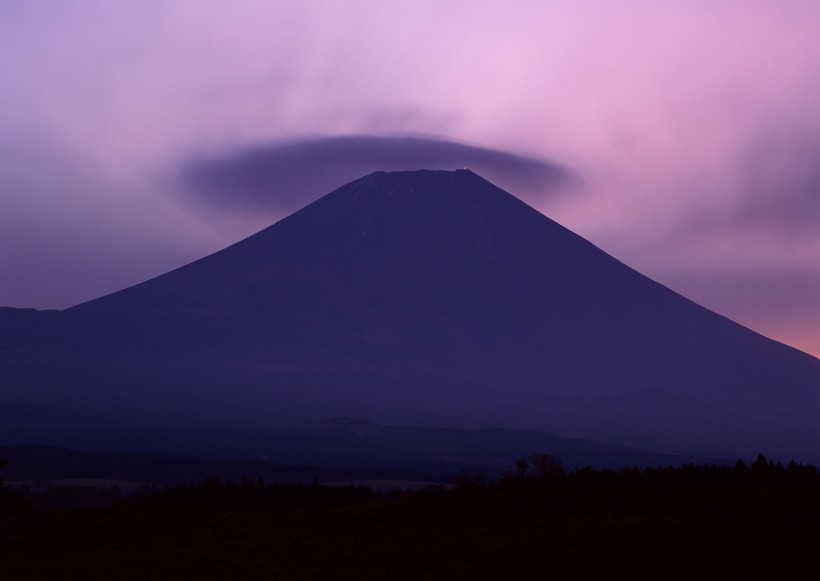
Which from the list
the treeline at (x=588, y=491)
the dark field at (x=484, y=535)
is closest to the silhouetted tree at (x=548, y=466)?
the treeline at (x=588, y=491)

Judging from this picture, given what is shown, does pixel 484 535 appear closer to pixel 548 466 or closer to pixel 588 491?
pixel 588 491

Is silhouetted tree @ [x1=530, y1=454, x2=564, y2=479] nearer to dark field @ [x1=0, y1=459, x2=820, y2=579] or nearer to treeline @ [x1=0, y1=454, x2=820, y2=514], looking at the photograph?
treeline @ [x1=0, y1=454, x2=820, y2=514]

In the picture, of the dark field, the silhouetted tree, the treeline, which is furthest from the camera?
the silhouetted tree

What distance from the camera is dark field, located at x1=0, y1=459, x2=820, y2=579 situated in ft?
71.7

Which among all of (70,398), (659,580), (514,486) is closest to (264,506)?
(514,486)

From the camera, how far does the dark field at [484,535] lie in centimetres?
2184

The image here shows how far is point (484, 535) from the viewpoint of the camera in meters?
24.4

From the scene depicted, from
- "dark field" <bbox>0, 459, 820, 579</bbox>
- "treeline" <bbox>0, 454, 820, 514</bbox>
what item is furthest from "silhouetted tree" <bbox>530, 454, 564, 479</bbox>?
"dark field" <bbox>0, 459, 820, 579</bbox>

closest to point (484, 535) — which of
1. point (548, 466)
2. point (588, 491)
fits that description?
point (588, 491)

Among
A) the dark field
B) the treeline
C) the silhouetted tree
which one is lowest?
the dark field

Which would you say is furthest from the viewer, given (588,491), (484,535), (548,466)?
(548,466)

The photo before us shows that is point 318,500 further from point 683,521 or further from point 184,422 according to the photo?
point 184,422

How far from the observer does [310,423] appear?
578 ft

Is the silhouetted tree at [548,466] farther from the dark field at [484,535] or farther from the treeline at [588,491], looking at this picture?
the dark field at [484,535]
